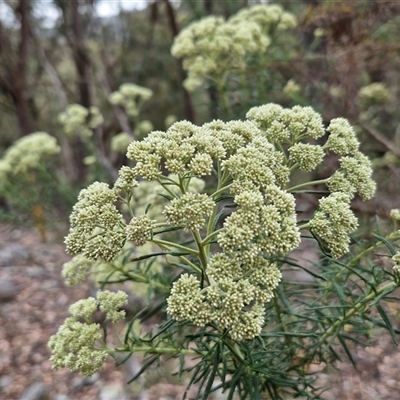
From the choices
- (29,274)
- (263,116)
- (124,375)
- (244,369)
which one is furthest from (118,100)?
(244,369)

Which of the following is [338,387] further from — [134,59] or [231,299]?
[134,59]

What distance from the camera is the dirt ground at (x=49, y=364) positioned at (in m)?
3.28

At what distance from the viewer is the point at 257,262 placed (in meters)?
1.55

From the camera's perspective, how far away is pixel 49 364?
4113 mm

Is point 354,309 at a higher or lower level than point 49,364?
lower

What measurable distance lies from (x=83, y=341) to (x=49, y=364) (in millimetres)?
2507

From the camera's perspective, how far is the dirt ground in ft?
10.8

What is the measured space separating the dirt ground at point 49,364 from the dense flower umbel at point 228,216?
1521 mm

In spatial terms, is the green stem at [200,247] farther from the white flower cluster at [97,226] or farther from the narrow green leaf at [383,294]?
the narrow green leaf at [383,294]

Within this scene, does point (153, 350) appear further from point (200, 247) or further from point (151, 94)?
point (151, 94)

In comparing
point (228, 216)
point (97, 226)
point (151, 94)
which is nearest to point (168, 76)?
point (151, 94)

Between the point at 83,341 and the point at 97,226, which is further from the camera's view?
the point at 83,341

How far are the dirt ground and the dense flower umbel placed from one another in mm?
1521

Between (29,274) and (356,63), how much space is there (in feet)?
16.5
